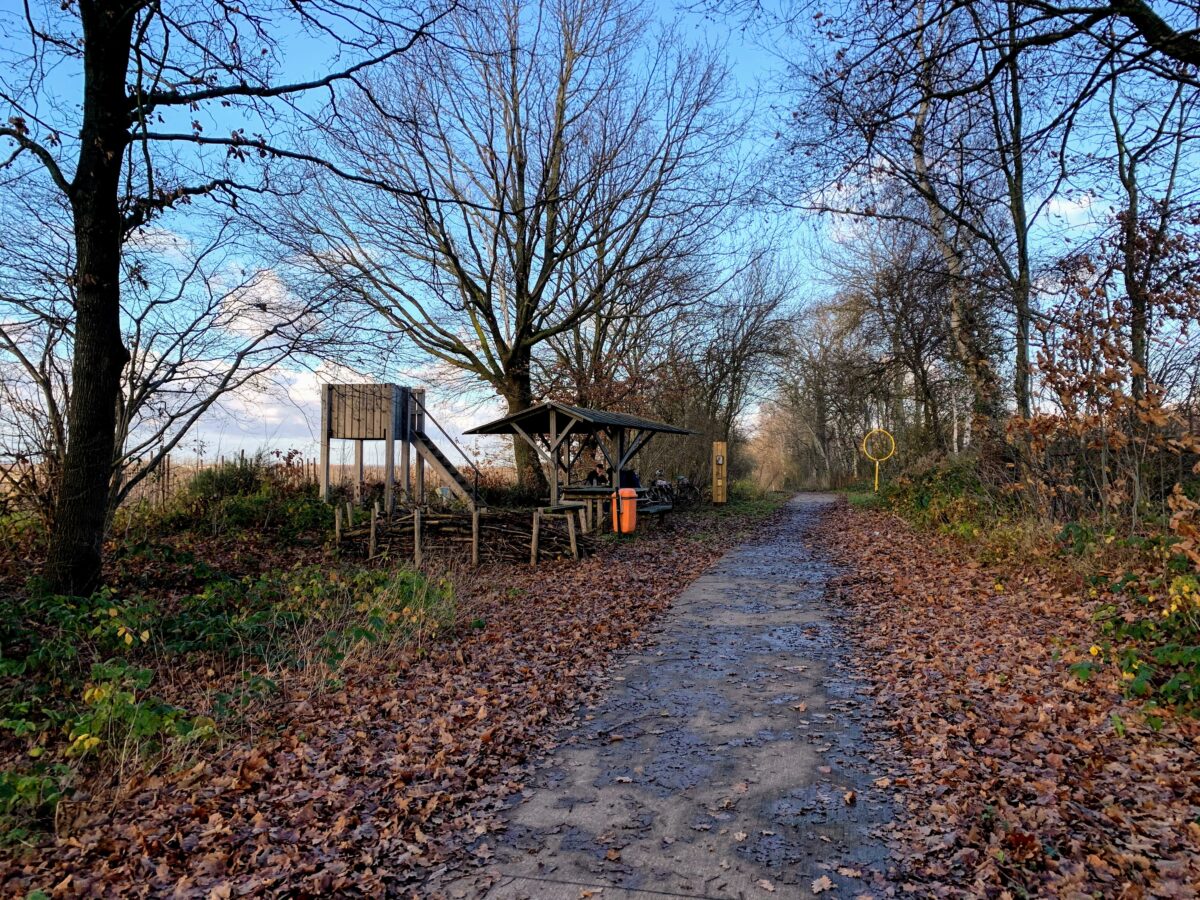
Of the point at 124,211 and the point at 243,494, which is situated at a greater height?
the point at 124,211

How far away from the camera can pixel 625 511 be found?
17062 millimetres

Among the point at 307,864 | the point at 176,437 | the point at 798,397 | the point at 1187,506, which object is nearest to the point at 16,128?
the point at 176,437

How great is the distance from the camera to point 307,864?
3.57 m

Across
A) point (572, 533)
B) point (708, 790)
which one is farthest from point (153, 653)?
point (572, 533)

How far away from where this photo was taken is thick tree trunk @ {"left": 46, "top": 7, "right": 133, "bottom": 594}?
27.4 feet

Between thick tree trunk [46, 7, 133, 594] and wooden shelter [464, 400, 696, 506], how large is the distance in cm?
897

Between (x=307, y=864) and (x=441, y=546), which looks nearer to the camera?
(x=307, y=864)

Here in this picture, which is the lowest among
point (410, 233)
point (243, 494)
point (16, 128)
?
point (243, 494)

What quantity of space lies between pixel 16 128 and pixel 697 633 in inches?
349

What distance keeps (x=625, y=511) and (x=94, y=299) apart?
36.0ft

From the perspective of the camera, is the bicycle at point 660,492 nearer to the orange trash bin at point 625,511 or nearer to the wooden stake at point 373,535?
the orange trash bin at point 625,511

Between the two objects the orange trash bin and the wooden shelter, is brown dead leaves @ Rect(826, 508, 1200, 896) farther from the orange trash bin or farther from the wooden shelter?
the wooden shelter

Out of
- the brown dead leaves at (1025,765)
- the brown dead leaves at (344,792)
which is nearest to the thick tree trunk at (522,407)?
the brown dead leaves at (344,792)

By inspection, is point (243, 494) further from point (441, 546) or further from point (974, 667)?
point (974, 667)
